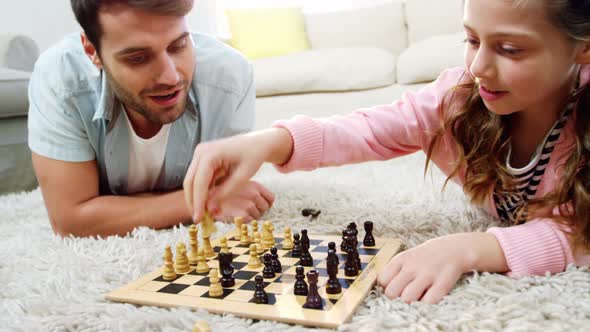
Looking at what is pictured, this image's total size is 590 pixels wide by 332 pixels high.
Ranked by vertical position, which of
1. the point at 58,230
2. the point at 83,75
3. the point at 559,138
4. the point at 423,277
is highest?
the point at 83,75

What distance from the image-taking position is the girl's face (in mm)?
832

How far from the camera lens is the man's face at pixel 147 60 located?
117 centimetres

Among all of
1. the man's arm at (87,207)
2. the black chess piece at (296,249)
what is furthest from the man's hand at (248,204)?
the black chess piece at (296,249)

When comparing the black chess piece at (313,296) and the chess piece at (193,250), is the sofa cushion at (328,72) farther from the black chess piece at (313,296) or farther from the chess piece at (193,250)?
the black chess piece at (313,296)

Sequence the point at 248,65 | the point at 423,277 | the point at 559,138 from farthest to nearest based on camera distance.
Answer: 1. the point at 248,65
2. the point at 559,138
3. the point at 423,277

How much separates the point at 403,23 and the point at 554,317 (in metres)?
2.68

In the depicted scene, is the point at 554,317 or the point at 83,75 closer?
the point at 554,317

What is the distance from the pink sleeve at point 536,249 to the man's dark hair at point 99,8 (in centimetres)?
85

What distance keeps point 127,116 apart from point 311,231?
57 centimetres

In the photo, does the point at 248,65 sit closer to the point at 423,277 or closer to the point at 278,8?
the point at 423,277

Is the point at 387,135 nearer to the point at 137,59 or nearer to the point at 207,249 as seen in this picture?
the point at 207,249

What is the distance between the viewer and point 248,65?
160cm

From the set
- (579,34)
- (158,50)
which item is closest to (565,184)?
(579,34)

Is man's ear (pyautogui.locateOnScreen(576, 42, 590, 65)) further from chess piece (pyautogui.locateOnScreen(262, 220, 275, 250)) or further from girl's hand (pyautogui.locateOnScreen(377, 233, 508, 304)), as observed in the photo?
chess piece (pyautogui.locateOnScreen(262, 220, 275, 250))
